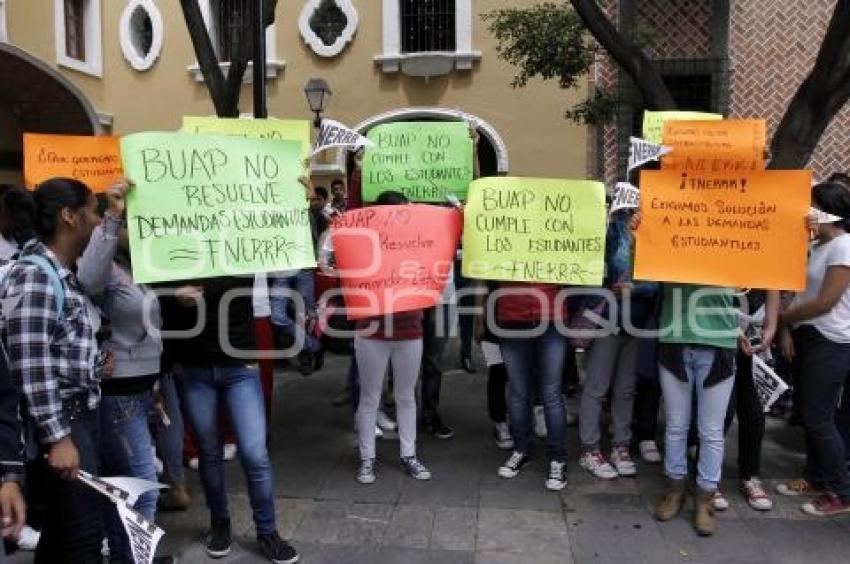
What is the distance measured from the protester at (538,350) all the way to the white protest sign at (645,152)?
2.91 feet

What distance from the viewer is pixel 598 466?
4.77 metres

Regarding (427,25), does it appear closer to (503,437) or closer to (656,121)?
(503,437)

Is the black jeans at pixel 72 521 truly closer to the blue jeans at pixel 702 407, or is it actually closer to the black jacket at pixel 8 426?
the black jacket at pixel 8 426

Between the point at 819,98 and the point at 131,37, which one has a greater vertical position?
the point at 131,37

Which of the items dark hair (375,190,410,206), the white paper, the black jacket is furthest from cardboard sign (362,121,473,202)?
the black jacket

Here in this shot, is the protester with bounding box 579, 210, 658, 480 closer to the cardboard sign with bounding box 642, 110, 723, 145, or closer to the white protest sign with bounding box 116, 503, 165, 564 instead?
the cardboard sign with bounding box 642, 110, 723, 145

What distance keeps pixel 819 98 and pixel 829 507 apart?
2.90 metres

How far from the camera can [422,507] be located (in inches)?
170

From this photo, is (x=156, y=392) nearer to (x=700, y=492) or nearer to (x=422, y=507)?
(x=422, y=507)

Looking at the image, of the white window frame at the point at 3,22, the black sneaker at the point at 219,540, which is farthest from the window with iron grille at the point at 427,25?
the black sneaker at the point at 219,540

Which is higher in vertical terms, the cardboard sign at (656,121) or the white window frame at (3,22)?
the white window frame at (3,22)

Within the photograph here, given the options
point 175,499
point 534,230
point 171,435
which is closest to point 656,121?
point 534,230

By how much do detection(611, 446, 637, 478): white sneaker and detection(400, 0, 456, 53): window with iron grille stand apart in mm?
9413

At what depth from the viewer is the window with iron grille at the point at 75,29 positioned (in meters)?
13.6
